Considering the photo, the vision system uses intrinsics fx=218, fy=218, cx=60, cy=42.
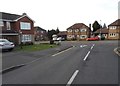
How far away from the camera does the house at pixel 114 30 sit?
81.9 metres

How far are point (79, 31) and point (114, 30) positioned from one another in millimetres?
16039

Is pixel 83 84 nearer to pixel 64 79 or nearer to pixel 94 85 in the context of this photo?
pixel 94 85

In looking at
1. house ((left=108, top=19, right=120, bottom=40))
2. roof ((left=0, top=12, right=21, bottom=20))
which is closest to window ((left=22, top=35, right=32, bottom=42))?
roof ((left=0, top=12, right=21, bottom=20))

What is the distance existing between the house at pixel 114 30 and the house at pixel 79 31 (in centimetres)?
1137

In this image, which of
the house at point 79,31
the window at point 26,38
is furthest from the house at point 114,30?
the window at point 26,38

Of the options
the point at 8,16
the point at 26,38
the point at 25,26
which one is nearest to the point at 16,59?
the point at 8,16

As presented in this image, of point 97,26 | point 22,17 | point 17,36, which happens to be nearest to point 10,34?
point 17,36

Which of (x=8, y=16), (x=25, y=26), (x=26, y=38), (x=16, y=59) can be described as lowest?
(x=16, y=59)

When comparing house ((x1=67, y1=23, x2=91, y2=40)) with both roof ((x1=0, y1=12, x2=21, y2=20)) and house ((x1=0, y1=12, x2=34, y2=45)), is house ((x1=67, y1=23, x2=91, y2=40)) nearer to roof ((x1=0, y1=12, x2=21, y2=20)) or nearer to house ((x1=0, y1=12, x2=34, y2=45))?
house ((x1=0, y1=12, x2=34, y2=45))

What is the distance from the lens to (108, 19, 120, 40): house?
81.9 meters

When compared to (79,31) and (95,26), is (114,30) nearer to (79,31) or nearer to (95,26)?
(79,31)

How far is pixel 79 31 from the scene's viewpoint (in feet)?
306

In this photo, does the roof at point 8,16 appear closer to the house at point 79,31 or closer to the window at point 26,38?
the window at point 26,38

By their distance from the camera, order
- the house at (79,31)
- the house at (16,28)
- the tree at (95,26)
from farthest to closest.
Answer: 1. the tree at (95,26)
2. the house at (79,31)
3. the house at (16,28)
